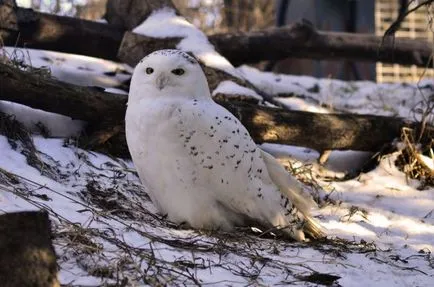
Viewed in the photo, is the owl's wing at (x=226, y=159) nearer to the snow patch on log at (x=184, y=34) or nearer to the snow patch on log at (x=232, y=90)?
the snow patch on log at (x=232, y=90)

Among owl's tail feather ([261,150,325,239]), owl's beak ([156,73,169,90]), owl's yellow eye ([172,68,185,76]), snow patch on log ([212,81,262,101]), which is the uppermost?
owl's yellow eye ([172,68,185,76])

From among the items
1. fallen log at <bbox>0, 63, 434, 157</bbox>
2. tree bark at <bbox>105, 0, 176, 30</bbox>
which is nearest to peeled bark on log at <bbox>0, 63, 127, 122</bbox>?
fallen log at <bbox>0, 63, 434, 157</bbox>

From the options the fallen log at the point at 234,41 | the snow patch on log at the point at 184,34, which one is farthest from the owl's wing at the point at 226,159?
the snow patch on log at the point at 184,34

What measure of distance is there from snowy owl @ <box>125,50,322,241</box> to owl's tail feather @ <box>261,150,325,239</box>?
0.04 meters

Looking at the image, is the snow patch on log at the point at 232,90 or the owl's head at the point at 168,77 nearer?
the owl's head at the point at 168,77

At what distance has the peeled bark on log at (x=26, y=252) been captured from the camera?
2184mm

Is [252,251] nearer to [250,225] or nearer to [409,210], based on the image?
[250,225]

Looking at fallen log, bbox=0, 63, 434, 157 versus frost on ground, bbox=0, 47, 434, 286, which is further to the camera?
fallen log, bbox=0, 63, 434, 157

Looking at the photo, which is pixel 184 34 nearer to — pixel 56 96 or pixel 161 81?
pixel 56 96

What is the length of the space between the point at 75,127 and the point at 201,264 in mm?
2116

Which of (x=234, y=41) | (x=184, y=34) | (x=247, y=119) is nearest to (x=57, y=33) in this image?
(x=184, y=34)

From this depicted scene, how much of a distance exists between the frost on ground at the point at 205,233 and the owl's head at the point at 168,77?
2.11 ft

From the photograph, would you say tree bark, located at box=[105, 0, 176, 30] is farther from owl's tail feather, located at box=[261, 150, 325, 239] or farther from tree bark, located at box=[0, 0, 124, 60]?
owl's tail feather, located at box=[261, 150, 325, 239]

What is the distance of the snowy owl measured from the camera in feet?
11.6
